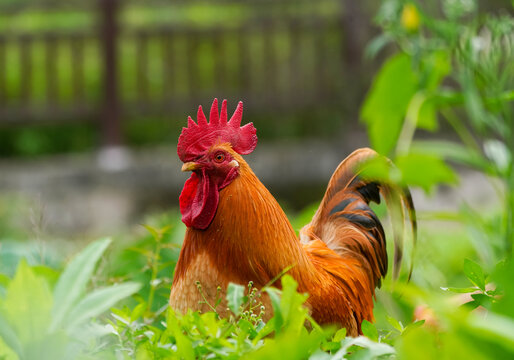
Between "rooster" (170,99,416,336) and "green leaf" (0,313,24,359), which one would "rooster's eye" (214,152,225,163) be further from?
"green leaf" (0,313,24,359)

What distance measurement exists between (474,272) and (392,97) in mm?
1495

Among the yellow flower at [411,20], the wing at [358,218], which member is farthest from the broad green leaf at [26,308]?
the yellow flower at [411,20]

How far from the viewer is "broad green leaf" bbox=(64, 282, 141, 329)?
81 centimetres

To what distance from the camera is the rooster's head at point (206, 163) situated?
143 cm

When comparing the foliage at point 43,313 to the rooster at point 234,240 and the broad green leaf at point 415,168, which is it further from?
the broad green leaf at point 415,168

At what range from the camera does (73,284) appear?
0.86 m

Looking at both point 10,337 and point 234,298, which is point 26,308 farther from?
point 234,298

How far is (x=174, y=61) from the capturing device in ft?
23.3

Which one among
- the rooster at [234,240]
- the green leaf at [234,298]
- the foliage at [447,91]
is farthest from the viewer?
the foliage at [447,91]

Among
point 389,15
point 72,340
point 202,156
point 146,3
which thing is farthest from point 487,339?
point 146,3

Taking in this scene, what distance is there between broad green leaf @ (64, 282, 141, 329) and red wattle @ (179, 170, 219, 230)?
1.95 ft

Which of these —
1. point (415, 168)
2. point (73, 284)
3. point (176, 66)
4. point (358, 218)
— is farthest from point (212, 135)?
point (176, 66)

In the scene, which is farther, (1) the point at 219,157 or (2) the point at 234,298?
(1) the point at 219,157

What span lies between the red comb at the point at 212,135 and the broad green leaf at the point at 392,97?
2.95 ft
